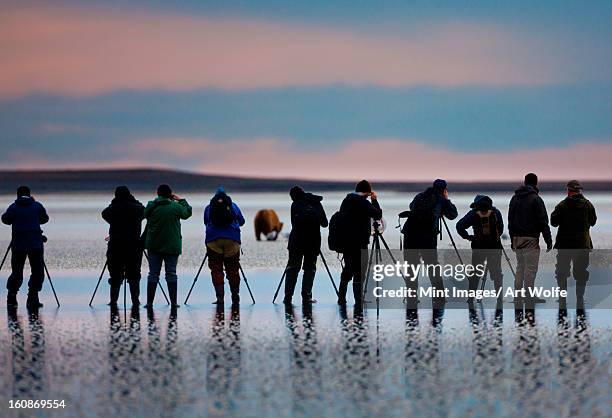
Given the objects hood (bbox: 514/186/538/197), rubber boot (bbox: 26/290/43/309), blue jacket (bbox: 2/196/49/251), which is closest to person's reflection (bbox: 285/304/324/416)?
hood (bbox: 514/186/538/197)

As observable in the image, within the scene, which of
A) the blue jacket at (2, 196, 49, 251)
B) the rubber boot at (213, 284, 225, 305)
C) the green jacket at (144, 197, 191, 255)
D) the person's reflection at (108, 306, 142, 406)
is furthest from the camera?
the rubber boot at (213, 284, 225, 305)

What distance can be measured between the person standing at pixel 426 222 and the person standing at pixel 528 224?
3.01ft

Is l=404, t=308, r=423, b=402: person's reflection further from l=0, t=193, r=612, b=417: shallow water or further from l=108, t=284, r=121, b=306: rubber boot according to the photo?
l=108, t=284, r=121, b=306: rubber boot

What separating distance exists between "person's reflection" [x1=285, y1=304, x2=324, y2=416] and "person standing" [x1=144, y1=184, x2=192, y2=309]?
232 cm

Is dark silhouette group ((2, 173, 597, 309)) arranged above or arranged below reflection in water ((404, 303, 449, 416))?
above

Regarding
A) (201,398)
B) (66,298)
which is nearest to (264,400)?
(201,398)

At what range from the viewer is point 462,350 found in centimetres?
1387

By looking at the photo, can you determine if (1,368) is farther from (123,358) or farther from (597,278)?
(597,278)

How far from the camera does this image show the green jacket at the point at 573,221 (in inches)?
757

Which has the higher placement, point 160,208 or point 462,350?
point 160,208

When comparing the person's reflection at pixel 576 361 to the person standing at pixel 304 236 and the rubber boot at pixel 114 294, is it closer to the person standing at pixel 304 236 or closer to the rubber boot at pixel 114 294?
the person standing at pixel 304 236

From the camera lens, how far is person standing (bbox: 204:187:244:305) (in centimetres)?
1962

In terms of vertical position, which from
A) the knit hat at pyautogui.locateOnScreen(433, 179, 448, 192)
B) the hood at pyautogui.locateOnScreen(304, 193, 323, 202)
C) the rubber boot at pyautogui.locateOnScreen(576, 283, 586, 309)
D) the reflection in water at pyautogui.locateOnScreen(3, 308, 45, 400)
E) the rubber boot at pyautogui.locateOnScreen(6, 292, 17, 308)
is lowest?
the reflection in water at pyautogui.locateOnScreen(3, 308, 45, 400)

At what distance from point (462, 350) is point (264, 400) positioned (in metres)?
3.69
